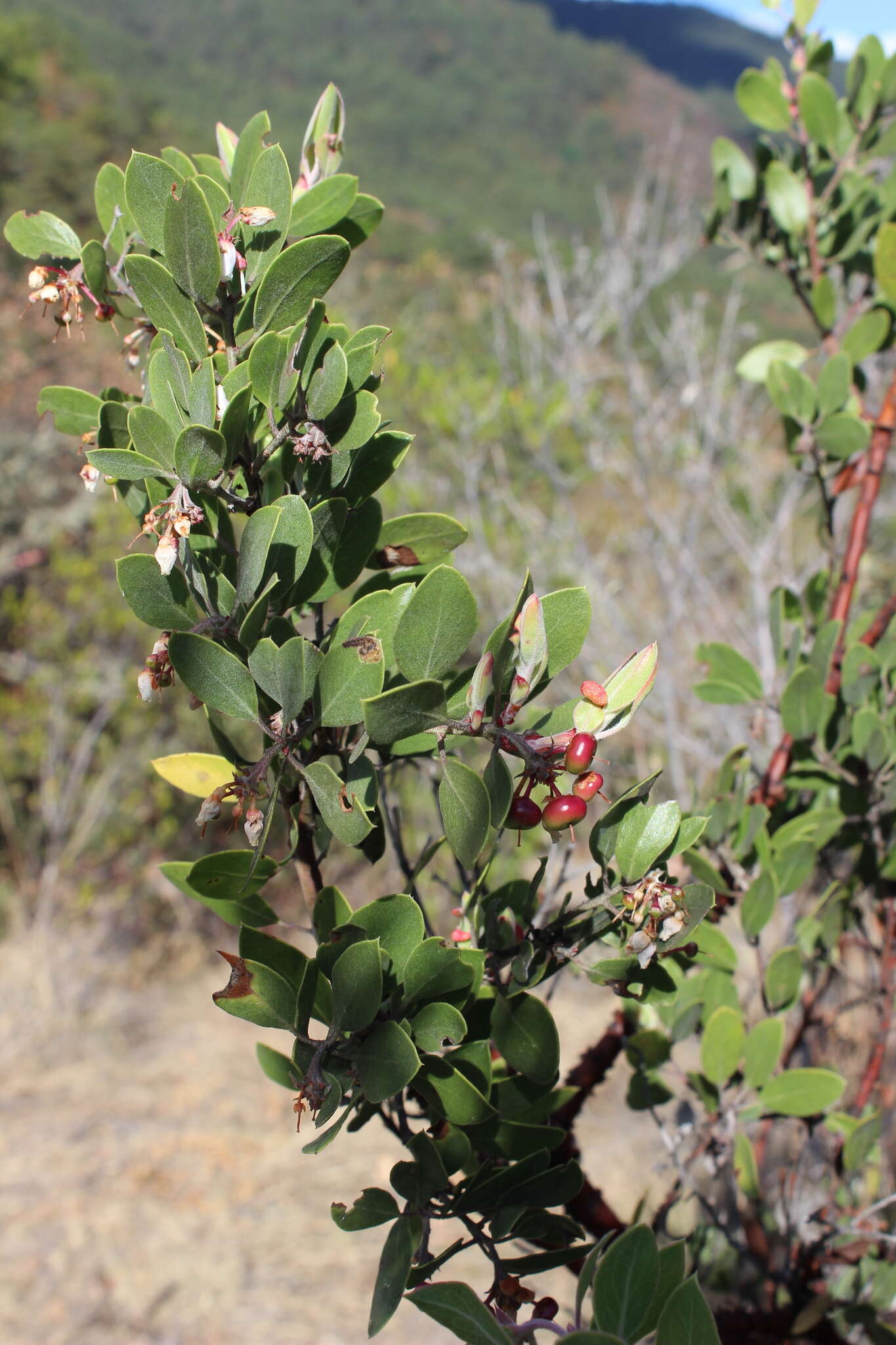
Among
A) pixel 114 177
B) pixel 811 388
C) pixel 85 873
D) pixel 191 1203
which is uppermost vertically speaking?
pixel 811 388

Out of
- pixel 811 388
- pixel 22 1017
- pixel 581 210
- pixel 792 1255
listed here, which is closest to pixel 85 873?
pixel 22 1017

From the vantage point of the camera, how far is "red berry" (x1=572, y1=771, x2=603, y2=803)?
0.49 m

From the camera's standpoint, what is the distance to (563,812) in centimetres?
50

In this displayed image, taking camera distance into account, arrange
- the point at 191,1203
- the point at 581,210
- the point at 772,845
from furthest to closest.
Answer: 1. the point at 581,210
2. the point at 191,1203
3. the point at 772,845

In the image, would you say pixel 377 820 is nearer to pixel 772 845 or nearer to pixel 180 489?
pixel 180 489

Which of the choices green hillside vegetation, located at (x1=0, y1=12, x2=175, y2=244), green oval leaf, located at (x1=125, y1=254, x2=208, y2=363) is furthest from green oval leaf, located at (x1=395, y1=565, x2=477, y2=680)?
green hillside vegetation, located at (x1=0, y1=12, x2=175, y2=244)

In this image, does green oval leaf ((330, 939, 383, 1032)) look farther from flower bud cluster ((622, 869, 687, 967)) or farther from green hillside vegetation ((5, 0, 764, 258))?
green hillside vegetation ((5, 0, 764, 258))

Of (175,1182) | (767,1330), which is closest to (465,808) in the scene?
(767,1330)

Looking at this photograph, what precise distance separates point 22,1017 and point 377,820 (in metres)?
3.38

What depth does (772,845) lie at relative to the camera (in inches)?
34.4

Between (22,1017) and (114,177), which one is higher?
(114,177)

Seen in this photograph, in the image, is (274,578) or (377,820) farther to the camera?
(377,820)

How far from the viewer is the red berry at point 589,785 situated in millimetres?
491

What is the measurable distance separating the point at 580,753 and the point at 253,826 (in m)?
0.18
